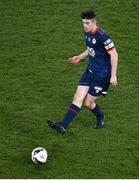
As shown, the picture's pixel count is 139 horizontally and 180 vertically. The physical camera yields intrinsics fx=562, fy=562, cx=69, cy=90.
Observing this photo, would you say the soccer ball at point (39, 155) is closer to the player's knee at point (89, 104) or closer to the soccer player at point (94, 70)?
the soccer player at point (94, 70)

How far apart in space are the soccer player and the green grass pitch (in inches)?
21.2

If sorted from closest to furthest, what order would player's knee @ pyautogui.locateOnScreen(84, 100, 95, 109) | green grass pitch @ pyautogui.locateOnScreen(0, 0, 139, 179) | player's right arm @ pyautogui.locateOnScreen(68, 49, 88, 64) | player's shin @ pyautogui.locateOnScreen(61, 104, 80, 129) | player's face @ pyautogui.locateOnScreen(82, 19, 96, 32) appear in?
green grass pitch @ pyautogui.locateOnScreen(0, 0, 139, 179) → player's face @ pyautogui.locateOnScreen(82, 19, 96, 32) → player's shin @ pyautogui.locateOnScreen(61, 104, 80, 129) → player's knee @ pyautogui.locateOnScreen(84, 100, 95, 109) → player's right arm @ pyautogui.locateOnScreen(68, 49, 88, 64)

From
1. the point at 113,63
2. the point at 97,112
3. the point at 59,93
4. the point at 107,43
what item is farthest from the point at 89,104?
the point at 59,93

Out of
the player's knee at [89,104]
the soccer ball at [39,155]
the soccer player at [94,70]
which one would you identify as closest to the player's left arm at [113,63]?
the soccer player at [94,70]

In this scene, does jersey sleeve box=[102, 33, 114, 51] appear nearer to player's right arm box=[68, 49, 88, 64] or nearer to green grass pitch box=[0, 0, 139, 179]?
player's right arm box=[68, 49, 88, 64]

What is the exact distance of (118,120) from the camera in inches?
417

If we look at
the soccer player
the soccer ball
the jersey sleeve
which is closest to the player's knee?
the soccer player

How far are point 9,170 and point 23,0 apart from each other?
6.95m

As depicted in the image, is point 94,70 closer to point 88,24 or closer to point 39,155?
point 88,24

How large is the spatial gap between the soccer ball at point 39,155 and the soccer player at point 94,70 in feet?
1.58

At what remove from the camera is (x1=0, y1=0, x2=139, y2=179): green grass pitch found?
9.36 metres

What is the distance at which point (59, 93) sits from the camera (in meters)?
11.5

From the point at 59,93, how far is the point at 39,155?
2.54 metres

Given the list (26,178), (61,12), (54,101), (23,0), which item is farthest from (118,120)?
(23,0)
